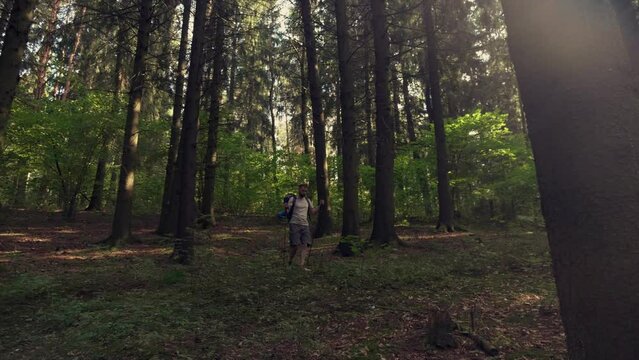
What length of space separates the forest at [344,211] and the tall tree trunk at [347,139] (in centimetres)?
6

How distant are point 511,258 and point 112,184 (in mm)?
20477

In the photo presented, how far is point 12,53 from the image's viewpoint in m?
7.02

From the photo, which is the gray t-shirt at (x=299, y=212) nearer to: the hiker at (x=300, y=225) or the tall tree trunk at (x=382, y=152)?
the hiker at (x=300, y=225)

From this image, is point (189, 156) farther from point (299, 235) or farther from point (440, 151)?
point (440, 151)

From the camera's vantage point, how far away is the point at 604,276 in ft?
5.75

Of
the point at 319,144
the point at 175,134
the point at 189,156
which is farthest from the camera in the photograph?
the point at 175,134

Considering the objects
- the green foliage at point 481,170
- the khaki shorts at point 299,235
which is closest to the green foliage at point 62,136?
the khaki shorts at point 299,235

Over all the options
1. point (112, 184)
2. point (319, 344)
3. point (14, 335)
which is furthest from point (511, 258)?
point (112, 184)

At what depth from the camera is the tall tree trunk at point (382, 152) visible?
10.8 meters

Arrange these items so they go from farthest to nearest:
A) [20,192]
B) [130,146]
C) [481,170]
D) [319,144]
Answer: [20,192] < [481,170] < [319,144] < [130,146]

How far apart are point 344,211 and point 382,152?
1847 millimetres

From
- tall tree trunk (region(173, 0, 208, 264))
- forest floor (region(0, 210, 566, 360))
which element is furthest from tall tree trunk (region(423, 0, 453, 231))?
tall tree trunk (region(173, 0, 208, 264))

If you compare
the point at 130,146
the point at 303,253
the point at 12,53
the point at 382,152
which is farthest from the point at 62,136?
the point at 382,152

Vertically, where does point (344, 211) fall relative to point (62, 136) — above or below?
below
